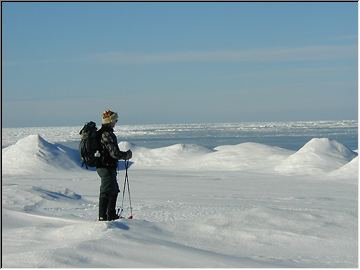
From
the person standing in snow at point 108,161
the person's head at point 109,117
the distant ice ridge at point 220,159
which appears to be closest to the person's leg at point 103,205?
the person standing in snow at point 108,161

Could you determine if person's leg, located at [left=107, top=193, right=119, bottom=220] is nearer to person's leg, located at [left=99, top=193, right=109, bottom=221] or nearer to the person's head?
person's leg, located at [left=99, top=193, right=109, bottom=221]

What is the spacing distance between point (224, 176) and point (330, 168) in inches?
152

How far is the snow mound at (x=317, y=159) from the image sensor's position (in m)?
21.1

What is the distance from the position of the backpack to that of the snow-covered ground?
2.10ft

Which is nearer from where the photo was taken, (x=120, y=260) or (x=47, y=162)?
(x=120, y=260)

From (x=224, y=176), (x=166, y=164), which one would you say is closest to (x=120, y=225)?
(x=224, y=176)

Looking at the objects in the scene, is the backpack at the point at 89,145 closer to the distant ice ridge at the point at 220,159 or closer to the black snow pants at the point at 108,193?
the black snow pants at the point at 108,193

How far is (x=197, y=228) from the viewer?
6.17 m

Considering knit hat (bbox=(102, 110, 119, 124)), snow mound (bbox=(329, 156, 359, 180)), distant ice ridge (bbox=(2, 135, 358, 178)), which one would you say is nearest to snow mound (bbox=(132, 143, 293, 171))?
distant ice ridge (bbox=(2, 135, 358, 178))

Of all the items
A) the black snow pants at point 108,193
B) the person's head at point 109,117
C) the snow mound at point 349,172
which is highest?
the person's head at point 109,117

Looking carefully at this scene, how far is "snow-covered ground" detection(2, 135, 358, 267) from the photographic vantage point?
486 cm

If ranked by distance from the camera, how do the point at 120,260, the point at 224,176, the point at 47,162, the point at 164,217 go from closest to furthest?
the point at 120,260
the point at 164,217
the point at 224,176
the point at 47,162

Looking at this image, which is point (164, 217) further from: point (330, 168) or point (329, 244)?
point (330, 168)

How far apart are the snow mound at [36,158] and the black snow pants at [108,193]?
48.7ft
